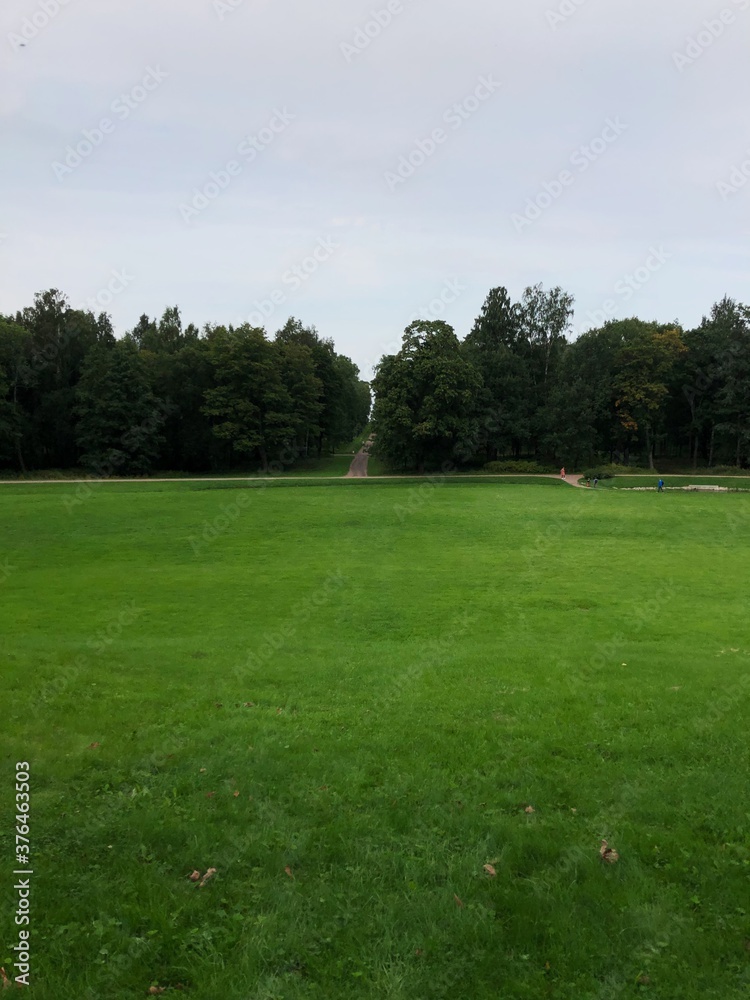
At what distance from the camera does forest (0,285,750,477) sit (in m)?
61.4

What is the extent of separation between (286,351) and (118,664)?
60.1 m

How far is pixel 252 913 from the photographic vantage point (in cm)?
451

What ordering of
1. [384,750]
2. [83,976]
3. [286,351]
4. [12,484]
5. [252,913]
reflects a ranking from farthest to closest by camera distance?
[286,351]
[12,484]
[384,750]
[252,913]
[83,976]

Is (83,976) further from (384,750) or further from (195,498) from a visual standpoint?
(195,498)

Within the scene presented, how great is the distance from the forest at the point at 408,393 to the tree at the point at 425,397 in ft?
0.50

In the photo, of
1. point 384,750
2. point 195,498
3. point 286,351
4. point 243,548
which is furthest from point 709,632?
point 286,351

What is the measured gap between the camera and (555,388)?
6719 cm

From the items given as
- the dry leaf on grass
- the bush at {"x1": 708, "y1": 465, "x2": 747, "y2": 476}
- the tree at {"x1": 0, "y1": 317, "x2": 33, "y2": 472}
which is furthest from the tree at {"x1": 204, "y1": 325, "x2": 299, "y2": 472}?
the dry leaf on grass

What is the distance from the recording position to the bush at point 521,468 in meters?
63.4


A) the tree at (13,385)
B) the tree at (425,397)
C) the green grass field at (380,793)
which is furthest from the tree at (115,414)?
the green grass field at (380,793)

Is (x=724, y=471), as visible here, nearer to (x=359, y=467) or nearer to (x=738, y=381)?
(x=738, y=381)

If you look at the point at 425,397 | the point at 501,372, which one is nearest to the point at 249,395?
the point at 425,397

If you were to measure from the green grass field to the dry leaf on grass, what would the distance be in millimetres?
70

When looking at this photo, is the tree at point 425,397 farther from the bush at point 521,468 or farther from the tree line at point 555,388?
the bush at point 521,468
